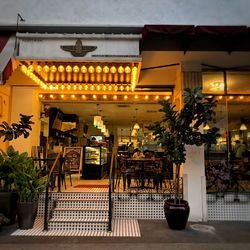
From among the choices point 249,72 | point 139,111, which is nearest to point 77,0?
point 249,72

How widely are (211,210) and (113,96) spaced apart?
4.57 metres

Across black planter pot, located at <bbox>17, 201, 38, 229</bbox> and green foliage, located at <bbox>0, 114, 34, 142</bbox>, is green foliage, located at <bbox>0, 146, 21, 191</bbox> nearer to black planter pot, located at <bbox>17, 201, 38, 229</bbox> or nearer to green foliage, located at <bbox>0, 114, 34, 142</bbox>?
green foliage, located at <bbox>0, 114, 34, 142</bbox>

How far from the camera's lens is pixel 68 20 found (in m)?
5.20

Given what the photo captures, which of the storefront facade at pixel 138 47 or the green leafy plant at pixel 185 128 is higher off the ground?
the storefront facade at pixel 138 47

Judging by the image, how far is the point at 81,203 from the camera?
221 inches

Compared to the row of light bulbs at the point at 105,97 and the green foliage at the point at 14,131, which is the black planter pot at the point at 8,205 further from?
the row of light bulbs at the point at 105,97

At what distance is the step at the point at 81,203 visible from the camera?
5559mm

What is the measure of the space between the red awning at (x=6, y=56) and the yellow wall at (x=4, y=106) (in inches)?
94.6

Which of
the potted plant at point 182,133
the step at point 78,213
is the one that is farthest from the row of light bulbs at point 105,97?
the step at point 78,213

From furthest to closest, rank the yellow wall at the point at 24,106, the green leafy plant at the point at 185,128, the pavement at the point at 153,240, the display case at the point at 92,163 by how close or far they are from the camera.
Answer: the display case at the point at 92,163
the yellow wall at the point at 24,106
the green leafy plant at the point at 185,128
the pavement at the point at 153,240

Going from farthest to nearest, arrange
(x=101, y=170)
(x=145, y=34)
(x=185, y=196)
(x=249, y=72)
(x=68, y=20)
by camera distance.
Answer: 1. (x=101, y=170)
2. (x=249, y=72)
3. (x=185, y=196)
4. (x=68, y=20)
5. (x=145, y=34)

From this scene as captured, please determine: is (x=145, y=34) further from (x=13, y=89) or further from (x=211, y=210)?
(x=13, y=89)

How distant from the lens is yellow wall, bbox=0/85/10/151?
7305mm

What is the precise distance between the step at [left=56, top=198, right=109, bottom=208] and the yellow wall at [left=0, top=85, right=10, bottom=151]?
2907 millimetres
